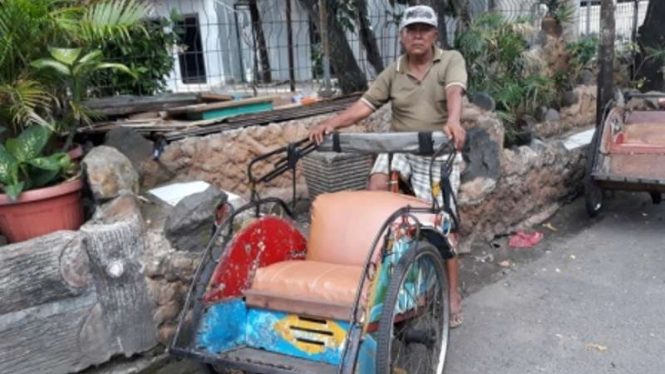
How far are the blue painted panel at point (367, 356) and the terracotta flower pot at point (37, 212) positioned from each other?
183 cm

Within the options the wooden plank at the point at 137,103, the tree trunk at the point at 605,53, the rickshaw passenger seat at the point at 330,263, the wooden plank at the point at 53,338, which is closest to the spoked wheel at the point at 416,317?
the rickshaw passenger seat at the point at 330,263

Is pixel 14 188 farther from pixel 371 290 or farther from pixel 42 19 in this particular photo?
pixel 371 290

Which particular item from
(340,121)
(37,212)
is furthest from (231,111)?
(37,212)

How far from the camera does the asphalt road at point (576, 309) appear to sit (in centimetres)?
374

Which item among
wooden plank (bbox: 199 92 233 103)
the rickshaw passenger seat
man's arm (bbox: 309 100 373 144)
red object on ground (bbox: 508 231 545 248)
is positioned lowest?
red object on ground (bbox: 508 231 545 248)

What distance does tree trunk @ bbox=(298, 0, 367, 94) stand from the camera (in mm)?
6465

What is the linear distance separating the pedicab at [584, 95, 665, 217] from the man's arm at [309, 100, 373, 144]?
102 inches

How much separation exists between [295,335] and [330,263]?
447mm

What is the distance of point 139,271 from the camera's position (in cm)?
349

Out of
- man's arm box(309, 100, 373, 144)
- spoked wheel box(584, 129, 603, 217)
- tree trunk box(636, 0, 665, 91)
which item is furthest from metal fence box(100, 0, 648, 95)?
tree trunk box(636, 0, 665, 91)

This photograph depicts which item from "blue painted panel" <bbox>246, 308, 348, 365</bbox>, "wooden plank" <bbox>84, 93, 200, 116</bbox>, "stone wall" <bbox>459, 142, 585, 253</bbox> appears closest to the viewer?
"blue painted panel" <bbox>246, 308, 348, 365</bbox>

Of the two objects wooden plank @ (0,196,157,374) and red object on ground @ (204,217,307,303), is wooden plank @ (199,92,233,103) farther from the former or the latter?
red object on ground @ (204,217,307,303)

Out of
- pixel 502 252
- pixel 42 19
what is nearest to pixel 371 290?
pixel 42 19

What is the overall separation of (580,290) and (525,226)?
1329mm
